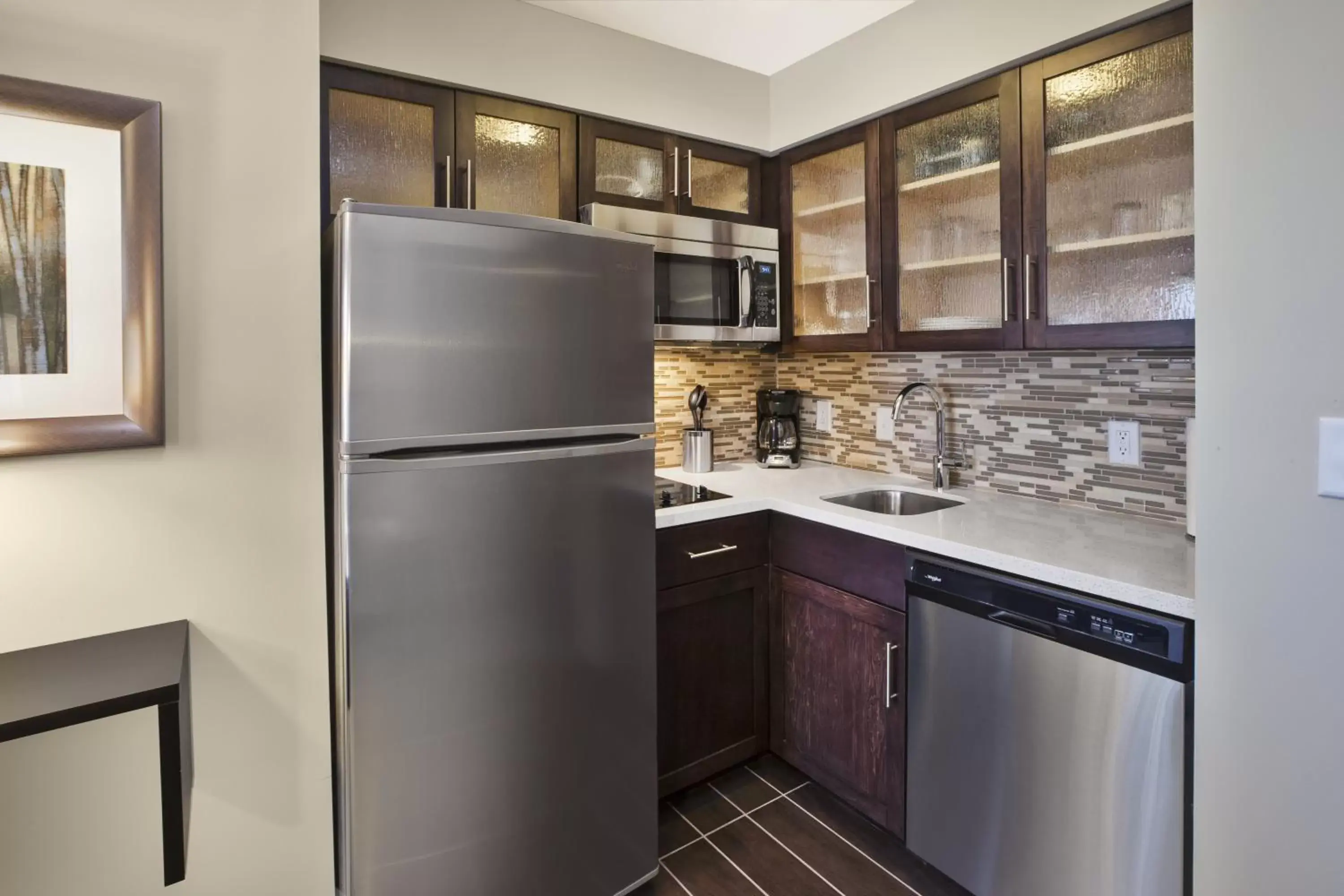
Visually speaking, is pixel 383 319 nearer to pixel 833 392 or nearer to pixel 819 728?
pixel 819 728

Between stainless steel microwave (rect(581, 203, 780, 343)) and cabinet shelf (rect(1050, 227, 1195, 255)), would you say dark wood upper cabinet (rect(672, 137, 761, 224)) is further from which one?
cabinet shelf (rect(1050, 227, 1195, 255))

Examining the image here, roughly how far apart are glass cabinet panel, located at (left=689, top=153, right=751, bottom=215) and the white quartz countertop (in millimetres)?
987

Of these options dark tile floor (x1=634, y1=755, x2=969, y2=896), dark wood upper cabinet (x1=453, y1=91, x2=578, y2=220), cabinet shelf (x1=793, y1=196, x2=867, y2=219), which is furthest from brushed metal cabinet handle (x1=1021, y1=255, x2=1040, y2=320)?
dark tile floor (x1=634, y1=755, x2=969, y2=896)

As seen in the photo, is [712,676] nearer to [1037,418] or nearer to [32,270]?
[1037,418]

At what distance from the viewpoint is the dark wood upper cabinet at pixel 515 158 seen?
203 centimetres

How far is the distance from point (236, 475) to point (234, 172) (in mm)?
594

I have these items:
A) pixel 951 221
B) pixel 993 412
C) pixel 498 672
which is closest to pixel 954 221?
pixel 951 221

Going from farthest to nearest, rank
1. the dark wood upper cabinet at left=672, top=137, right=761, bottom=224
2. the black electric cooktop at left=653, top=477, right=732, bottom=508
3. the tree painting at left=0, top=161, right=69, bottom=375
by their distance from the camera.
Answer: the dark wood upper cabinet at left=672, top=137, right=761, bottom=224
the black electric cooktop at left=653, top=477, right=732, bottom=508
the tree painting at left=0, top=161, right=69, bottom=375

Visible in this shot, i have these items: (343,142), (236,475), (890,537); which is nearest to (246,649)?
(236,475)

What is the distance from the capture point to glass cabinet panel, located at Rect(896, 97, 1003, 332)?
2.03 m

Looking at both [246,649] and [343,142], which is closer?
[246,649]

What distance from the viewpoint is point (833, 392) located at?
2.89 meters

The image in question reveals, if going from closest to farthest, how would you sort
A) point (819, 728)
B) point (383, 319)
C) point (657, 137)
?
point (383, 319)
point (819, 728)
point (657, 137)

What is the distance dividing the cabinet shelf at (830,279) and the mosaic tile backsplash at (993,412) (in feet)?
1.16
